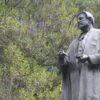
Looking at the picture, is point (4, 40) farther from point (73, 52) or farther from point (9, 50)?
point (73, 52)

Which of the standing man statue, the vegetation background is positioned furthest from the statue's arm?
the vegetation background

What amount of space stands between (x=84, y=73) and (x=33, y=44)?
854cm

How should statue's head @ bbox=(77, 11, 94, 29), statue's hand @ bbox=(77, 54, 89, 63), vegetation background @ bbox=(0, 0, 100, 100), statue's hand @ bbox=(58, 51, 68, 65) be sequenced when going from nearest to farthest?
1. statue's hand @ bbox=(77, 54, 89, 63)
2. statue's hand @ bbox=(58, 51, 68, 65)
3. statue's head @ bbox=(77, 11, 94, 29)
4. vegetation background @ bbox=(0, 0, 100, 100)

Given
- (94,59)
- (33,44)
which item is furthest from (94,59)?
(33,44)

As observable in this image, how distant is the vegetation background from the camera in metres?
13.9

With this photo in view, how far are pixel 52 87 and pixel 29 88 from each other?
1.06 m

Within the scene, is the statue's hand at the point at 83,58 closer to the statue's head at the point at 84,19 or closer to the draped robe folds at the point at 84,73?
the draped robe folds at the point at 84,73

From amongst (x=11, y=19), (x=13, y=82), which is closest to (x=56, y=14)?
(x=11, y=19)

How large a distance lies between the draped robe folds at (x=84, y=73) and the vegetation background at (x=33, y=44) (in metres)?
7.01

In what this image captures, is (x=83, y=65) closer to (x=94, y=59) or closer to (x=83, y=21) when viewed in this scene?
(x=94, y=59)

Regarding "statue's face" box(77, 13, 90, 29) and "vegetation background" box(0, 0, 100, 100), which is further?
"vegetation background" box(0, 0, 100, 100)

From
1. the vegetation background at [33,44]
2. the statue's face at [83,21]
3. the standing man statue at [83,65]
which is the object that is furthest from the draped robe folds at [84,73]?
the vegetation background at [33,44]

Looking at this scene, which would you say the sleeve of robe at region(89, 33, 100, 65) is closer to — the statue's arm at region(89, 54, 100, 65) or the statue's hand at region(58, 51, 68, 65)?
the statue's arm at region(89, 54, 100, 65)

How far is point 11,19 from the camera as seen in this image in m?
14.4
